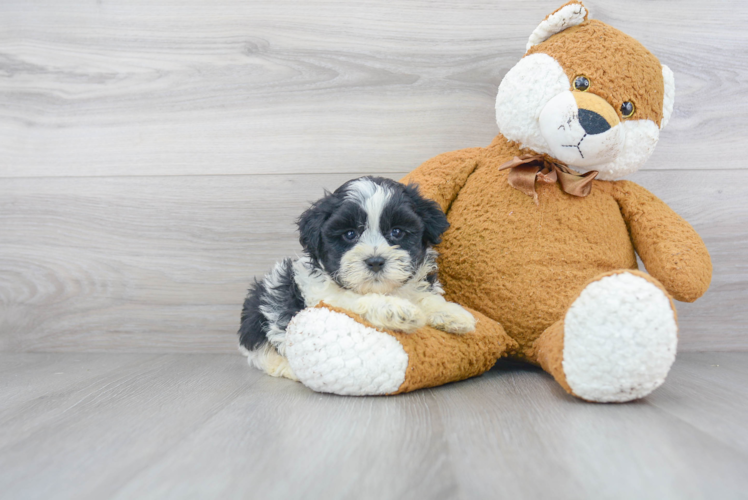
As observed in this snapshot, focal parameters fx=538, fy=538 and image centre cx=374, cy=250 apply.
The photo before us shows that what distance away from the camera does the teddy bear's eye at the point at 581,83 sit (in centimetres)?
116

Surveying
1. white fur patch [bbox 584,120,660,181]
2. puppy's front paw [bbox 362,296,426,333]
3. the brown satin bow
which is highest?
white fur patch [bbox 584,120,660,181]

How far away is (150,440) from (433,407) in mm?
488

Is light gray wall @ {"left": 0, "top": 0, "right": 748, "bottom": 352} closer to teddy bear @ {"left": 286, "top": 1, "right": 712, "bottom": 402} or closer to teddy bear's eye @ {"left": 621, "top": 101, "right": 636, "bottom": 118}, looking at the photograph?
teddy bear @ {"left": 286, "top": 1, "right": 712, "bottom": 402}

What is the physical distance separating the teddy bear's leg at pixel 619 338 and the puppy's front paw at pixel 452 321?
213 millimetres

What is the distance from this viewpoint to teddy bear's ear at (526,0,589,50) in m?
1.19

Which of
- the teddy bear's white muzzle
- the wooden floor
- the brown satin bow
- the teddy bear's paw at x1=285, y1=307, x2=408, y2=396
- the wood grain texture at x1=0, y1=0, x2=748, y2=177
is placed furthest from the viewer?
the wood grain texture at x1=0, y1=0, x2=748, y2=177

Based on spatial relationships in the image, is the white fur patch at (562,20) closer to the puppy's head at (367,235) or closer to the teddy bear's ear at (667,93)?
the teddy bear's ear at (667,93)

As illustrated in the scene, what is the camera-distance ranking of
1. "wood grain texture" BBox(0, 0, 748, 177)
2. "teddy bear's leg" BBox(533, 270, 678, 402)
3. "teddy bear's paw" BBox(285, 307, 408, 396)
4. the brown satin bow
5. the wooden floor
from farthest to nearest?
"wood grain texture" BBox(0, 0, 748, 177) → the brown satin bow → "teddy bear's paw" BBox(285, 307, 408, 396) → "teddy bear's leg" BBox(533, 270, 678, 402) → the wooden floor

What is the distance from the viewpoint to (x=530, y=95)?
1.19 meters

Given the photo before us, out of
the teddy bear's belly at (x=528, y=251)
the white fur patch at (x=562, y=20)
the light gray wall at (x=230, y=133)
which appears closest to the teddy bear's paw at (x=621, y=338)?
the teddy bear's belly at (x=528, y=251)

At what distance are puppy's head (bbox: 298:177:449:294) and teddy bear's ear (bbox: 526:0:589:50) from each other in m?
0.51

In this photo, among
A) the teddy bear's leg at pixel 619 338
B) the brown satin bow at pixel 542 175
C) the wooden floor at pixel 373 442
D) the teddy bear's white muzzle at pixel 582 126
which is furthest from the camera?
the brown satin bow at pixel 542 175

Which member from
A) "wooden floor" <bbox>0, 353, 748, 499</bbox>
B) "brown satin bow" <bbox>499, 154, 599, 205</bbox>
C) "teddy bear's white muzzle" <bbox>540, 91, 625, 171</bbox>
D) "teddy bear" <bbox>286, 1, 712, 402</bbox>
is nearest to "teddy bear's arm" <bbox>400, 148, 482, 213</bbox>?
"teddy bear" <bbox>286, 1, 712, 402</bbox>

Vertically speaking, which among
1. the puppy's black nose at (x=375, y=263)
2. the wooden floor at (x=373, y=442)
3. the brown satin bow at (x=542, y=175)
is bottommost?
the wooden floor at (x=373, y=442)
